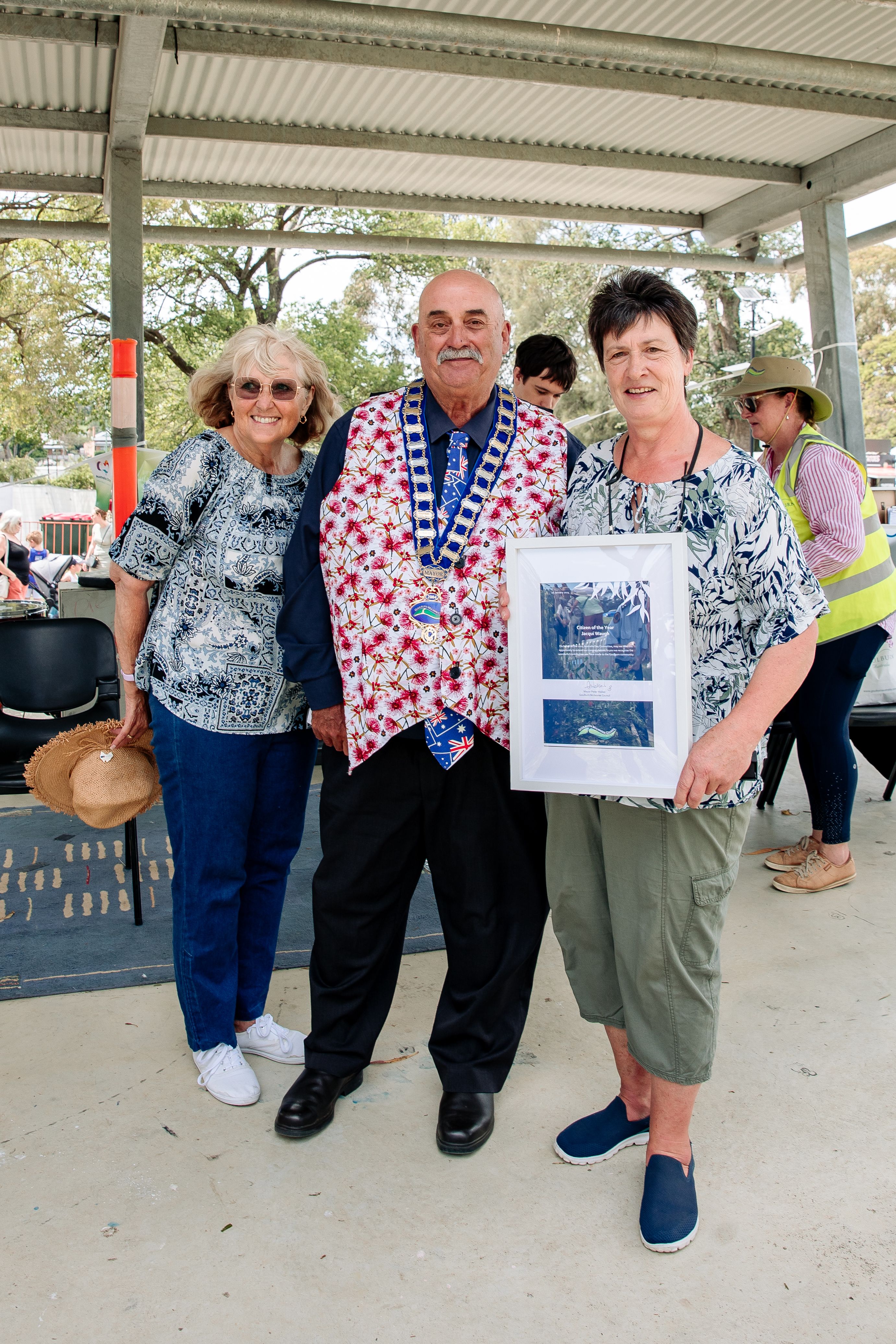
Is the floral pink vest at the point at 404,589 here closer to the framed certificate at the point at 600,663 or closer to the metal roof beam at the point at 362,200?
the framed certificate at the point at 600,663

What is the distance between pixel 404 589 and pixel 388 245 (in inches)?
327

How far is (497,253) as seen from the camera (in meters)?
10.1

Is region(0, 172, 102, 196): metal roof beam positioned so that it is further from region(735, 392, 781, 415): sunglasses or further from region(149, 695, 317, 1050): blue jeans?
region(149, 695, 317, 1050): blue jeans

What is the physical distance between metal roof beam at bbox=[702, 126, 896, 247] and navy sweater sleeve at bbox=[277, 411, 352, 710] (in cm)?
727

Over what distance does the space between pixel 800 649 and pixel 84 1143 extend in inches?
78.4

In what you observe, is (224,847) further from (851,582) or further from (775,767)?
(775,767)

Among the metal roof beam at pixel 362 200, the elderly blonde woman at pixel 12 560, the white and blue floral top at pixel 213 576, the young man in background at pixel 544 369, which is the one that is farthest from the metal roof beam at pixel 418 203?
the white and blue floral top at pixel 213 576

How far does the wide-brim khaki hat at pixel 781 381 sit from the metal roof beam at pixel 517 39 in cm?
277

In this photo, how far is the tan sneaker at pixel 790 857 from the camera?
425cm

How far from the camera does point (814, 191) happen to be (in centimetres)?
853

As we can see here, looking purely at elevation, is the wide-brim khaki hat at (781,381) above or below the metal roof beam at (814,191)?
below

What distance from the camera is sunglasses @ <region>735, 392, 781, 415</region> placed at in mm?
3904

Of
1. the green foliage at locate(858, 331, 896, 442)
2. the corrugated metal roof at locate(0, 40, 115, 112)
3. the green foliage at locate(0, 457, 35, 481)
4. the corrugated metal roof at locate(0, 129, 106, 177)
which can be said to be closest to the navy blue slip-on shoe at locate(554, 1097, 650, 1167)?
Answer: the corrugated metal roof at locate(0, 40, 115, 112)

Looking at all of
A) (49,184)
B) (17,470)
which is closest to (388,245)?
(49,184)
